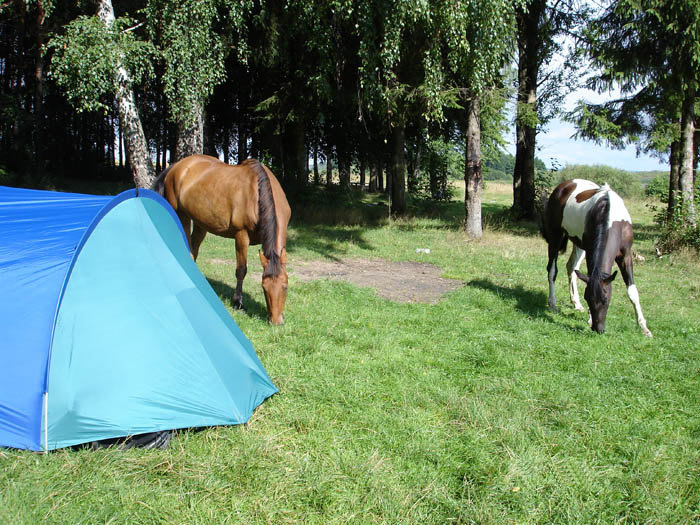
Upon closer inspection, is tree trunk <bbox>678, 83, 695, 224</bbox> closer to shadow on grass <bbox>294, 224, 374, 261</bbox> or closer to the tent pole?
shadow on grass <bbox>294, 224, 374, 261</bbox>

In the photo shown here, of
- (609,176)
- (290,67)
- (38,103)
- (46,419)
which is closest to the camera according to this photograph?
(46,419)

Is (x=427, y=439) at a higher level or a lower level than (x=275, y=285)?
lower

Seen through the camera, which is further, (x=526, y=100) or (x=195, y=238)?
(x=526, y=100)

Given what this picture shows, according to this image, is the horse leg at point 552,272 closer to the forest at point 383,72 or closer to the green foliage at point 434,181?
the forest at point 383,72

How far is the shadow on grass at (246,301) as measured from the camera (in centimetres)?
626

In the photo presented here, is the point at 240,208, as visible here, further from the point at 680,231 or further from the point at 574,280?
the point at 680,231

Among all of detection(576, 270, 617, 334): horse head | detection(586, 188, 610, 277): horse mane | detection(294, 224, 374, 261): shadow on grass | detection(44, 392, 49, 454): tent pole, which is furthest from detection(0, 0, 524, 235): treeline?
detection(44, 392, 49, 454): tent pole

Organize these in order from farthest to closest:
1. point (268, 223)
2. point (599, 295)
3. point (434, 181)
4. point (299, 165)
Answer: point (434, 181) → point (299, 165) → point (268, 223) → point (599, 295)

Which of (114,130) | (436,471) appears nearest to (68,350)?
(436,471)

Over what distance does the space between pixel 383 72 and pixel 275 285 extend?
8258mm

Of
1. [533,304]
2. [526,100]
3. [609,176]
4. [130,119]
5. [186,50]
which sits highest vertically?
[526,100]

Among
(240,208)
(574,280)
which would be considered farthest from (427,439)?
(574,280)

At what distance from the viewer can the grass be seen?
266 centimetres

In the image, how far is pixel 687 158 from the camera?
41.9 ft
